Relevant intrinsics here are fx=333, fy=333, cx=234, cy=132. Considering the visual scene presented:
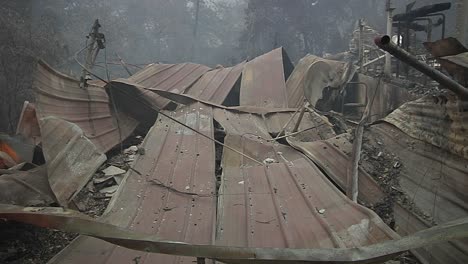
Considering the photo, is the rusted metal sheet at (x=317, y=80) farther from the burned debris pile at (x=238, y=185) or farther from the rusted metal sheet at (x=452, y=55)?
the rusted metal sheet at (x=452, y=55)

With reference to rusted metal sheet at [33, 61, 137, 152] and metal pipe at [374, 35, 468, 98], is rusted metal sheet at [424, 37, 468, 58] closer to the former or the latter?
metal pipe at [374, 35, 468, 98]

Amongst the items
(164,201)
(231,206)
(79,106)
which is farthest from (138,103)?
(231,206)

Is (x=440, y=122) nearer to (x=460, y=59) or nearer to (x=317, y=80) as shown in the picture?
(x=460, y=59)

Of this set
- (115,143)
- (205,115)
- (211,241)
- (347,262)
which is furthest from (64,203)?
(205,115)

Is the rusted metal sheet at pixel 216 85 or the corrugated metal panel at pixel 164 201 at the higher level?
the rusted metal sheet at pixel 216 85

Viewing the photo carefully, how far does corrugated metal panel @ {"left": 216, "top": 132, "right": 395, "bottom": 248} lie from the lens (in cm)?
220

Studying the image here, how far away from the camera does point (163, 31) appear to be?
2145 centimetres

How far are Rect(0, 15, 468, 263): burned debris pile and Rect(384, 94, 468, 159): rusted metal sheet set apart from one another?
1 cm

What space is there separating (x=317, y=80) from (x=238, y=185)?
11.4ft

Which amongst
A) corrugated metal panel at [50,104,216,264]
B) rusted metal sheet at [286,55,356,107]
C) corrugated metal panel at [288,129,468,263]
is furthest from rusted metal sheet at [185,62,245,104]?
corrugated metal panel at [288,129,468,263]

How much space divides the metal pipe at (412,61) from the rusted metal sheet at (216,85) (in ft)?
14.3

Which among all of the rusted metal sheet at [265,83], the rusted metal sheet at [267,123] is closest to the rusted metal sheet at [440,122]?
the rusted metal sheet at [267,123]

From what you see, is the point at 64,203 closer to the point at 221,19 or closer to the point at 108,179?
the point at 108,179

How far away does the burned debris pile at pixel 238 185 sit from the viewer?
1.50 meters
